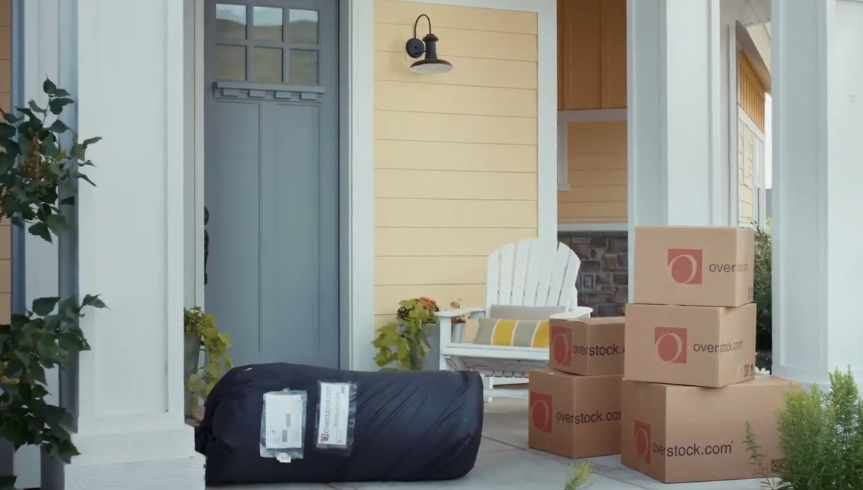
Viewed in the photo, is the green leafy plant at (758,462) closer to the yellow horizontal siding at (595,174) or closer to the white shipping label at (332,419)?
the white shipping label at (332,419)

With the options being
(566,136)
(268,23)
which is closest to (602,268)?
(566,136)

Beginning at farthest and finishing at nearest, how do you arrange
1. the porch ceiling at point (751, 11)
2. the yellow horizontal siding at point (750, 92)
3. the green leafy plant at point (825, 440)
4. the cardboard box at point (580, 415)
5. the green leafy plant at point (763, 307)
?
the yellow horizontal siding at point (750, 92), the porch ceiling at point (751, 11), the green leafy plant at point (763, 307), the cardboard box at point (580, 415), the green leafy plant at point (825, 440)

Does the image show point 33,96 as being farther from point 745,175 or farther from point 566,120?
point 745,175

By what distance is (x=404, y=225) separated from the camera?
5.32m

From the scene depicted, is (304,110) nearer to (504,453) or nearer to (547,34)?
(547,34)

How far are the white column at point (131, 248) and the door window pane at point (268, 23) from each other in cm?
246

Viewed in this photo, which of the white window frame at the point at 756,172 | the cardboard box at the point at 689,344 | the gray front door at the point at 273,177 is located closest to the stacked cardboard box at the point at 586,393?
the cardboard box at the point at 689,344

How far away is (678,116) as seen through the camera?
368 centimetres

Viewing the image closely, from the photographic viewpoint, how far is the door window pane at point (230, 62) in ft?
16.6

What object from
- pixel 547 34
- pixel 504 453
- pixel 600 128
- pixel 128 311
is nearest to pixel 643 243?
pixel 504 453

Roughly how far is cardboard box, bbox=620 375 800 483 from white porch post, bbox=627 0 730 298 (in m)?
0.68

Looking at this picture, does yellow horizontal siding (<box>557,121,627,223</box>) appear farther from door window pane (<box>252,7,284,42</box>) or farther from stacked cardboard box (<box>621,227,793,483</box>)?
stacked cardboard box (<box>621,227,793,483</box>)

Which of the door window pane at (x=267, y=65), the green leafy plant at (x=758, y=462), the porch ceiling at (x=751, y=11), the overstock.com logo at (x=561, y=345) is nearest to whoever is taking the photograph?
the green leafy plant at (x=758, y=462)

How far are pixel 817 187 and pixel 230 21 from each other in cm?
312
